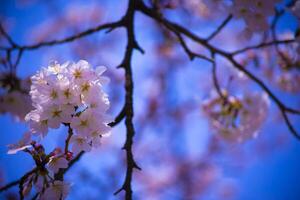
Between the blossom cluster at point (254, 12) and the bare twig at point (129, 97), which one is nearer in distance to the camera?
the bare twig at point (129, 97)

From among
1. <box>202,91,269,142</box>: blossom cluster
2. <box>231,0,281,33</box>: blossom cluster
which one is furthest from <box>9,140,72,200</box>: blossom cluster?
<box>202,91,269,142</box>: blossom cluster

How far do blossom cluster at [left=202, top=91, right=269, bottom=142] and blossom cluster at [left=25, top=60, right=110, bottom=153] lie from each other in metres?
1.83

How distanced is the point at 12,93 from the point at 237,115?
2.09 meters

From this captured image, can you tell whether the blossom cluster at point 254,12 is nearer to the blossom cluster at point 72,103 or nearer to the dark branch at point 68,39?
the dark branch at point 68,39

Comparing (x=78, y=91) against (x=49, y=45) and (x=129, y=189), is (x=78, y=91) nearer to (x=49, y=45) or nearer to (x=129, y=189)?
(x=129, y=189)

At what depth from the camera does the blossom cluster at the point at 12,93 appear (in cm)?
288

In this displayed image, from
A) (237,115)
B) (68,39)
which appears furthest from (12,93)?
(237,115)

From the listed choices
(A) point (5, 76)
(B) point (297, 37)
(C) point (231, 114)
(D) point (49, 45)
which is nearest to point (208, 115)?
(C) point (231, 114)

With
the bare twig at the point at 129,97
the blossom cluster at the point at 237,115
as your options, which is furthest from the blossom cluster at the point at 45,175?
the blossom cluster at the point at 237,115

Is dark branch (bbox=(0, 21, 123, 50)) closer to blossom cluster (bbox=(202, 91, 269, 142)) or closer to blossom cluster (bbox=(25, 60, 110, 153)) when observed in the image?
blossom cluster (bbox=(25, 60, 110, 153))

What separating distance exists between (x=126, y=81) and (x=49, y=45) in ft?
2.42

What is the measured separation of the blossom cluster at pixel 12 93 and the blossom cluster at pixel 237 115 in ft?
5.73

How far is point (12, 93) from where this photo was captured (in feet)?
9.45

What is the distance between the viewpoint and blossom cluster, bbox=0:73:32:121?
288 cm
